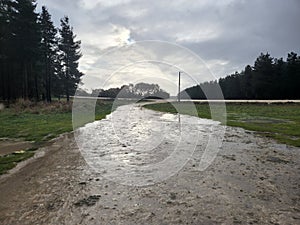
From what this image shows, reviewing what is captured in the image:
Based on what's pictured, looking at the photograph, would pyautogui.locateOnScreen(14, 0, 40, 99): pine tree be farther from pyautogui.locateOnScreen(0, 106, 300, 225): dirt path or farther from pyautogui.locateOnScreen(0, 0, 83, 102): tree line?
pyautogui.locateOnScreen(0, 106, 300, 225): dirt path

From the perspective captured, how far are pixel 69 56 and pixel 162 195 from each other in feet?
183


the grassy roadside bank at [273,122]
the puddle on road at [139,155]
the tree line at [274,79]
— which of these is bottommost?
the puddle on road at [139,155]

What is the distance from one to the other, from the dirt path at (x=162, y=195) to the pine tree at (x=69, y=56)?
49.9 m

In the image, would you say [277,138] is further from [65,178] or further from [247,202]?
[65,178]

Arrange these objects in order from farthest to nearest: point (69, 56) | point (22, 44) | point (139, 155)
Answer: point (69, 56)
point (22, 44)
point (139, 155)

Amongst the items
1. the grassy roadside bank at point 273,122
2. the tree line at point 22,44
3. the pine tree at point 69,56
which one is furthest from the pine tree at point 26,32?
the grassy roadside bank at point 273,122

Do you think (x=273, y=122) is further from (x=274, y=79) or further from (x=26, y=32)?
(x=274, y=79)

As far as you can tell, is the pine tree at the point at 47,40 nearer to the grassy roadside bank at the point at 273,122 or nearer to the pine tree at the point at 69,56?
the pine tree at the point at 69,56

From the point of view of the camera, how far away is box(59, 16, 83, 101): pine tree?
2147 inches

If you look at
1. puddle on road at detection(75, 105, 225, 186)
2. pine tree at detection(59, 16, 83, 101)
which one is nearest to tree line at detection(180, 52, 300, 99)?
pine tree at detection(59, 16, 83, 101)

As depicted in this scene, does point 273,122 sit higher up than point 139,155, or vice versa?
point 273,122

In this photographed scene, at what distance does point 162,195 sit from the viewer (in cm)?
591

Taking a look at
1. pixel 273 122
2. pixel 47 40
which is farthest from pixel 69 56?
pixel 273 122

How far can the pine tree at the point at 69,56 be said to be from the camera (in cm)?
5453
